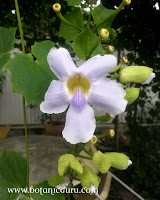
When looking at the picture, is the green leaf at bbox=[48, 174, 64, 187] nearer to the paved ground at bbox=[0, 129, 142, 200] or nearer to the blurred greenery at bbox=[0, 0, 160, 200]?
the paved ground at bbox=[0, 129, 142, 200]

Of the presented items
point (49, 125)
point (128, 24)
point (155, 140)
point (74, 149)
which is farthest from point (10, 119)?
point (74, 149)

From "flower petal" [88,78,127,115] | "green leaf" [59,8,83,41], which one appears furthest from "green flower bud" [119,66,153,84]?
"green leaf" [59,8,83,41]

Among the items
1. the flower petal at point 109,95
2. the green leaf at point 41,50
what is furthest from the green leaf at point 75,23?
the flower petal at point 109,95

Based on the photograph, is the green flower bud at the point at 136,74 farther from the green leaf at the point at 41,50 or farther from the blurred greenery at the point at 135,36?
the blurred greenery at the point at 135,36

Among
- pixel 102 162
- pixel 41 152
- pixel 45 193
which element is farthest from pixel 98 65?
pixel 41 152

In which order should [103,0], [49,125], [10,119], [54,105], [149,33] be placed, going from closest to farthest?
[54,105] < [103,0] < [149,33] < [49,125] < [10,119]

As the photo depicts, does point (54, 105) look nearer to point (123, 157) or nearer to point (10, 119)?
point (123, 157)
